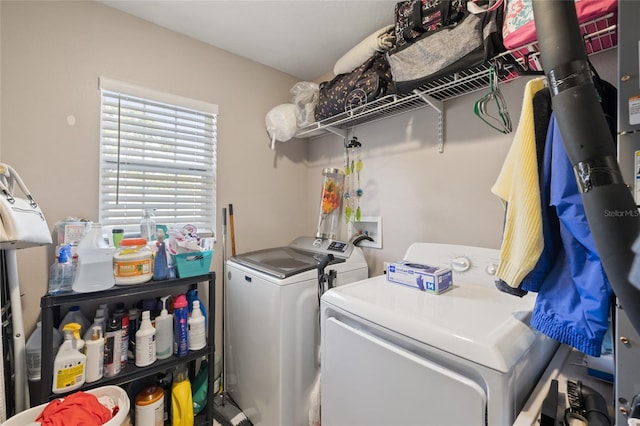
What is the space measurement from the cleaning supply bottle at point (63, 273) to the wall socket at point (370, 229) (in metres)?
1.66

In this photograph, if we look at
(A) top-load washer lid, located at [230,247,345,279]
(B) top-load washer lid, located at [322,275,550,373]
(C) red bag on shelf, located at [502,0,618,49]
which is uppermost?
(C) red bag on shelf, located at [502,0,618,49]

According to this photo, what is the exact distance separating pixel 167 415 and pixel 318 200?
1819mm

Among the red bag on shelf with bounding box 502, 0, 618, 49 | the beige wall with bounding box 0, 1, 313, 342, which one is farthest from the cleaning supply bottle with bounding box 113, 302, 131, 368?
the red bag on shelf with bounding box 502, 0, 618, 49

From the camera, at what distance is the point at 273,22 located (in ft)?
5.57

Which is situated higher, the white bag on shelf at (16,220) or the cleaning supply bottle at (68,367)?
the white bag on shelf at (16,220)

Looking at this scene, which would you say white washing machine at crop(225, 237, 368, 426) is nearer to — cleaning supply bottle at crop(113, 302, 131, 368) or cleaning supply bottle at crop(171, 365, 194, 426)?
cleaning supply bottle at crop(171, 365, 194, 426)

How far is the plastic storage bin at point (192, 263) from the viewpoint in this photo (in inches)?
58.5

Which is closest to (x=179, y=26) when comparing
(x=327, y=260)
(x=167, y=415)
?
(x=327, y=260)

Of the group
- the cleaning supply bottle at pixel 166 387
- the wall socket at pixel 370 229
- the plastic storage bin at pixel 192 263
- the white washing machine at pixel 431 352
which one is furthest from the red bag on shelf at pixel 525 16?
the cleaning supply bottle at pixel 166 387

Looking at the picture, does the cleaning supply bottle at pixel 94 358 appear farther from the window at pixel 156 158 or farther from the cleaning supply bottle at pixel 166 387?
the window at pixel 156 158

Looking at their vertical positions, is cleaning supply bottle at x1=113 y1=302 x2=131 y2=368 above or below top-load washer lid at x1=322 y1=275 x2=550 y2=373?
below

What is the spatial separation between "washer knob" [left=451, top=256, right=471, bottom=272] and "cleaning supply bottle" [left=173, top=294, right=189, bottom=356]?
4.95ft

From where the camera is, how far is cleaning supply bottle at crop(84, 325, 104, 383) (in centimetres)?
124

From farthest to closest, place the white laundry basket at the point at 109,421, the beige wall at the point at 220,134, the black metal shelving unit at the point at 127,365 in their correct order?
the beige wall at the point at 220,134 < the black metal shelving unit at the point at 127,365 < the white laundry basket at the point at 109,421
